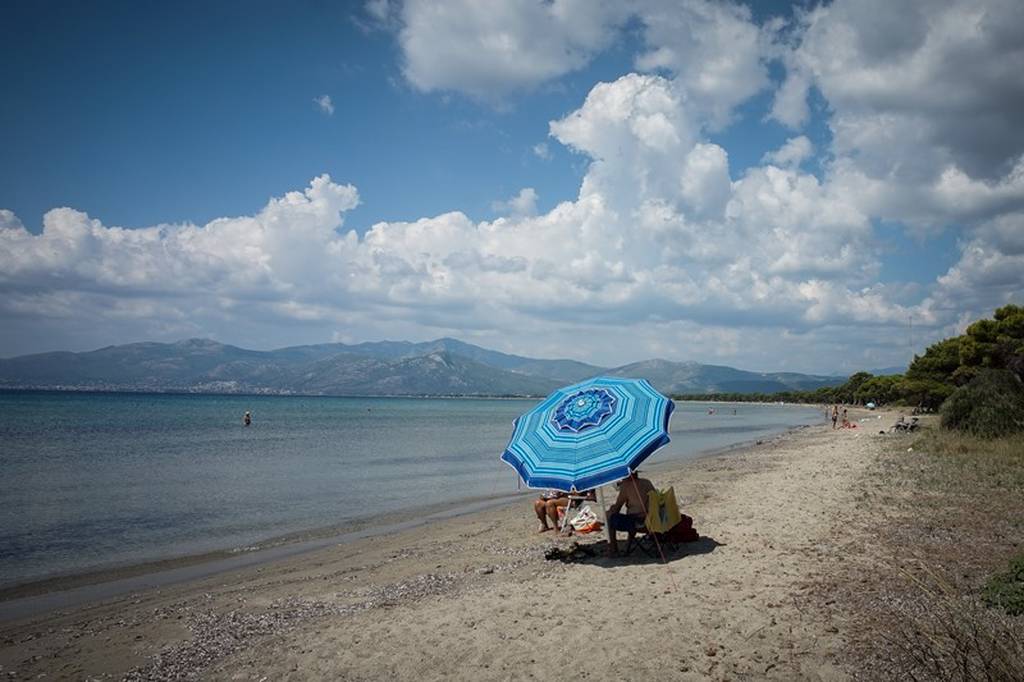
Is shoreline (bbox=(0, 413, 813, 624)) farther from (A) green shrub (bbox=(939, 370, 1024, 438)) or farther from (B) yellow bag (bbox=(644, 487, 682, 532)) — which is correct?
(A) green shrub (bbox=(939, 370, 1024, 438))

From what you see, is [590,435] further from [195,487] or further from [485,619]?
[195,487]

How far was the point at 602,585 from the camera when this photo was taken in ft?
26.6

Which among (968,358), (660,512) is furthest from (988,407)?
(968,358)

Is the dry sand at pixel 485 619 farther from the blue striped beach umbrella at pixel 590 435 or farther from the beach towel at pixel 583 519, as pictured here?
the blue striped beach umbrella at pixel 590 435

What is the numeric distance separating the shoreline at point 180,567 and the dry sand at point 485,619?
2.20ft

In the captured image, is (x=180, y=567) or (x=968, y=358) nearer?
(x=180, y=567)

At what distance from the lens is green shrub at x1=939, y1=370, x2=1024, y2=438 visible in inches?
845

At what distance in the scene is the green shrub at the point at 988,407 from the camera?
21453mm

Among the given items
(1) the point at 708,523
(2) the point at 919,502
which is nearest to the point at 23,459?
(1) the point at 708,523

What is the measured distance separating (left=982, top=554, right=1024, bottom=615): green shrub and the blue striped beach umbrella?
3.65 meters

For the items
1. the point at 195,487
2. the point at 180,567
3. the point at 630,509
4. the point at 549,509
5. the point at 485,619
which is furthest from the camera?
the point at 195,487

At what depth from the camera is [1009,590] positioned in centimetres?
632

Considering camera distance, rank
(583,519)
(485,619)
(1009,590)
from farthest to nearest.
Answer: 1. (583,519)
2. (485,619)
3. (1009,590)

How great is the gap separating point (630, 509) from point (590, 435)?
185 centimetres
